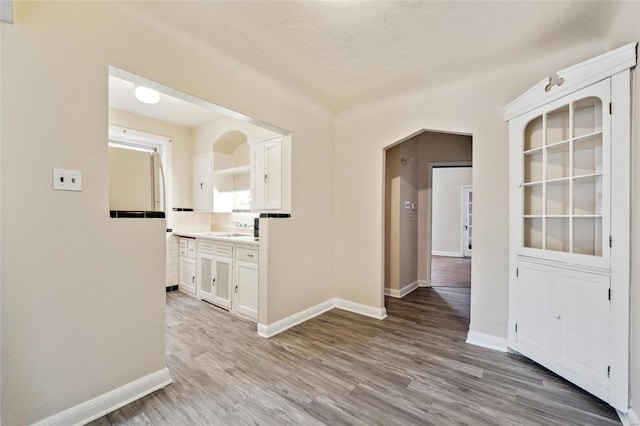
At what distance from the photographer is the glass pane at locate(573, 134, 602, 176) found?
191cm

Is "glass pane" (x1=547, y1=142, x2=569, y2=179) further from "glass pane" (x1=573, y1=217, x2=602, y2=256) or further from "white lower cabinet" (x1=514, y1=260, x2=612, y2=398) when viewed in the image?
"white lower cabinet" (x1=514, y1=260, x2=612, y2=398)

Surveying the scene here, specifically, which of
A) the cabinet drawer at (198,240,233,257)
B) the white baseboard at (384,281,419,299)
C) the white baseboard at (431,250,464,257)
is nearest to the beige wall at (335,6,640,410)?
the white baseboard at (384,281,419,299)

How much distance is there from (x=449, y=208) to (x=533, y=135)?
20.7 ft

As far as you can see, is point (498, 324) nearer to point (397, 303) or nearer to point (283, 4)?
point (397, 303)

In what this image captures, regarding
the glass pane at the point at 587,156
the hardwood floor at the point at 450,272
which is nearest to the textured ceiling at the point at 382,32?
the glass pane at the point at 587,156

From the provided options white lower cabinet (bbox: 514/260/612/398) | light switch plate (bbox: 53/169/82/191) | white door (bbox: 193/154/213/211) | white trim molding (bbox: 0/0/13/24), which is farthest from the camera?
white door (bbox: 193/154/213/211)

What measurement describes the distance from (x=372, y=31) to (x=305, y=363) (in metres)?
2.72

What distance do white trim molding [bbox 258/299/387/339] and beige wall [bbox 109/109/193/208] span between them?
2906 millimetres

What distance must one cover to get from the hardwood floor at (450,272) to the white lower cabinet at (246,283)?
11.0ft

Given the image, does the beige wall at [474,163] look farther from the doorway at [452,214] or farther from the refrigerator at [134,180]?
the doorway at [452,214]

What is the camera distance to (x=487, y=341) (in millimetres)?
2537

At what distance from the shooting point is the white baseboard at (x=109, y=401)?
1514 mm

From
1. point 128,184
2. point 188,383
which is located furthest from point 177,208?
point 188,383

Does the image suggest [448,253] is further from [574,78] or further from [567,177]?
[574,78]
